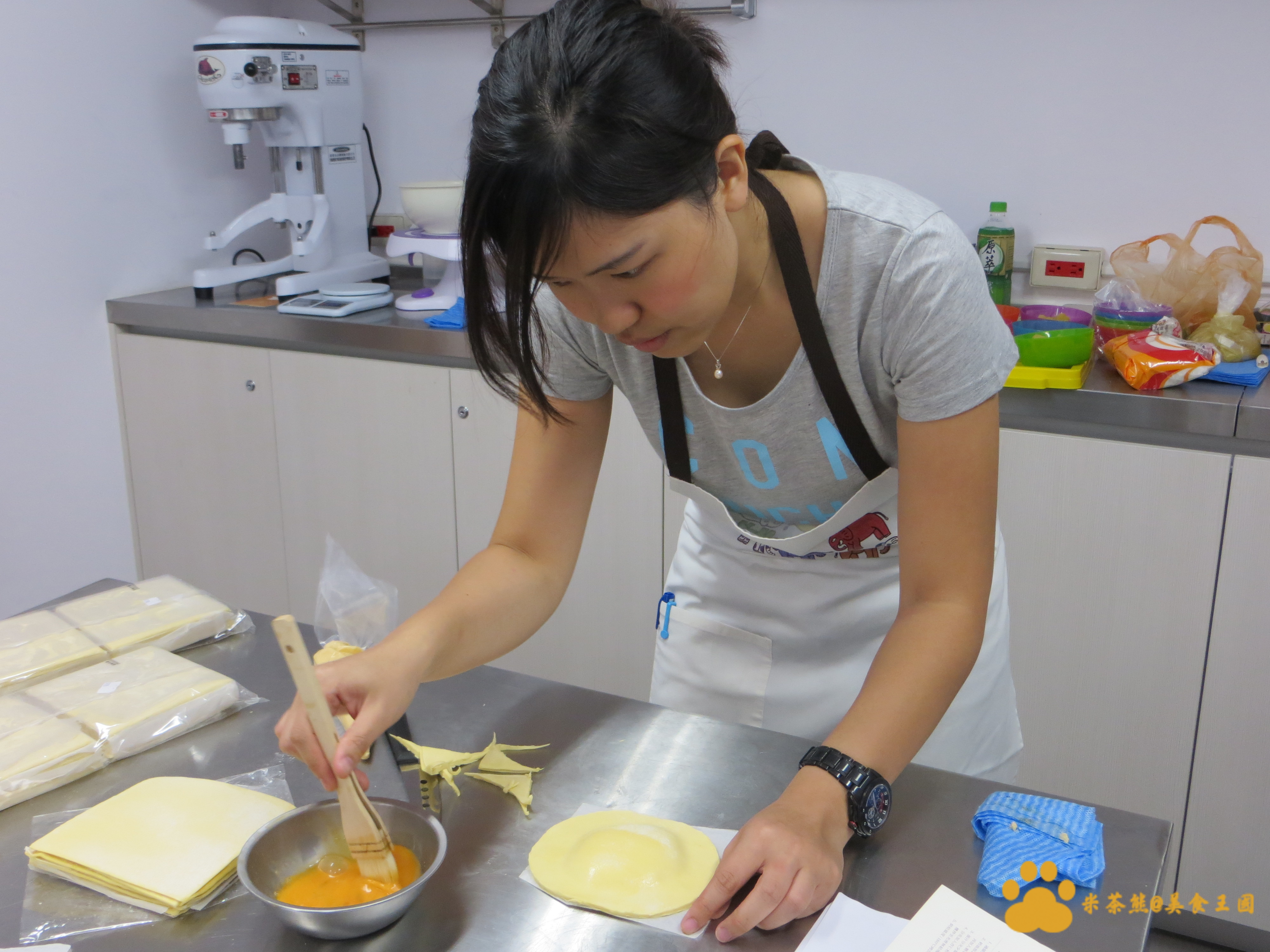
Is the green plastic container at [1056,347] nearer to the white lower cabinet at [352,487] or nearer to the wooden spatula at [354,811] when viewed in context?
the white lower cabinet at [352,487]

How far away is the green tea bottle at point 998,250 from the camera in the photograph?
2.07m

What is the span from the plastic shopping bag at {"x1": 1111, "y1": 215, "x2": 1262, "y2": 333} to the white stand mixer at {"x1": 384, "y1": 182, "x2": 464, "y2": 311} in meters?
1.32

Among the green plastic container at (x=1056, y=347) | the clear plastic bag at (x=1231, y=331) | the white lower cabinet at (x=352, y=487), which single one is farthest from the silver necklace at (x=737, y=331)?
the clear plastic bag at (x=1231, y=331)

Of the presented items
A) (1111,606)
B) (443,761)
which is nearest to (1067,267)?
(1111,606)

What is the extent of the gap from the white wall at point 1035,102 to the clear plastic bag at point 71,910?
60.5 inches

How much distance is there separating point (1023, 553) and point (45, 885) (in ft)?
4.83

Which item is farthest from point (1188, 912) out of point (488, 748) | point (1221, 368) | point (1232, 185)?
point (488, 748)

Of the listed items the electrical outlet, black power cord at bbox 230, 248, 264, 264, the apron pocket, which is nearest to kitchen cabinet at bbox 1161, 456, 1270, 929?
the electrical outlet

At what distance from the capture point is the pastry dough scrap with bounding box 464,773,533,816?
0.91 m

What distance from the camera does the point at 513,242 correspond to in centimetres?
77

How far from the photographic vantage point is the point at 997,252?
6.76ft

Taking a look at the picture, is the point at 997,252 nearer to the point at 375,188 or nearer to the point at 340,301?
the point at 340,301

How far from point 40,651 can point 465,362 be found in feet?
3.70

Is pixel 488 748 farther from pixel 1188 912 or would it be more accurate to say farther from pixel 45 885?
pixel 1188 912
